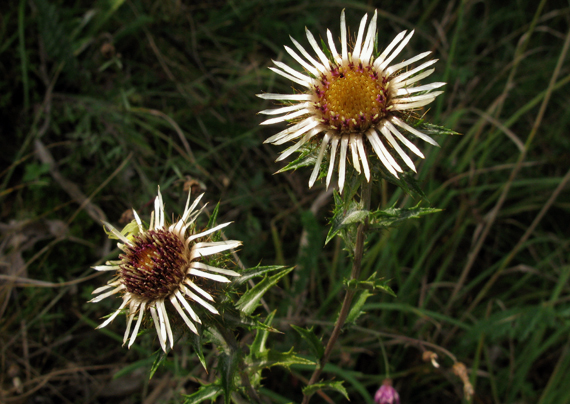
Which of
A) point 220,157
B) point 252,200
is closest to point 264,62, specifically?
point 220,157

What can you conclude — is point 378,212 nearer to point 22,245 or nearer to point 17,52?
point 22,245

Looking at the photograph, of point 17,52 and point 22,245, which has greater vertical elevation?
point 17,52

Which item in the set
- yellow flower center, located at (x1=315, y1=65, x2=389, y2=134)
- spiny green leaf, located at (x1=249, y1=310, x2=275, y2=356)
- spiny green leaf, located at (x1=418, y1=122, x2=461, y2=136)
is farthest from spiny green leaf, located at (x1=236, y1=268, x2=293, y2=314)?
spiny green leaf, located at (x1=418, y1=122, x2=461, y2=136)

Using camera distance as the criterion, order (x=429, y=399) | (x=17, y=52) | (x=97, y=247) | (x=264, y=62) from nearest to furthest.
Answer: (x=429, y=399)
(x=97, y=247)
(x=17, y=52)
(x=264, y=62)

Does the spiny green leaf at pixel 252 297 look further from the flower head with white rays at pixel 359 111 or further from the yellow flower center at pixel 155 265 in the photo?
the flower head with white rays at pixel 359 111

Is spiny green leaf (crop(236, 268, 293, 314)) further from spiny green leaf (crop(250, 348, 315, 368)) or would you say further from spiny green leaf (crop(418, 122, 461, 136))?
spiny green leaf (crop(418, 122, 461, 136))

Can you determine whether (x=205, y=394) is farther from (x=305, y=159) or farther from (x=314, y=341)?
(x=305, y=159)
